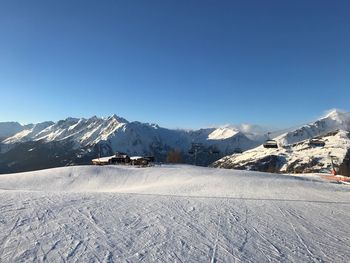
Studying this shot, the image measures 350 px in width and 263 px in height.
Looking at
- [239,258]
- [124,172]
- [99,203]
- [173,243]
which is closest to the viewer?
[239,258]

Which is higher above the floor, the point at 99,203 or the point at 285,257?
the point at 99,203

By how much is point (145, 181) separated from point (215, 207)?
90.5ft

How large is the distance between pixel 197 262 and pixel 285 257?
10.6 ft

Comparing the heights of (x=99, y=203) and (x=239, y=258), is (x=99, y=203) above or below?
above

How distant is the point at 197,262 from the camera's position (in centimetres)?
1178

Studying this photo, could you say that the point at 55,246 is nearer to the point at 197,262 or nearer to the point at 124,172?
the point at 197,262

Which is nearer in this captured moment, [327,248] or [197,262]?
[197,262]

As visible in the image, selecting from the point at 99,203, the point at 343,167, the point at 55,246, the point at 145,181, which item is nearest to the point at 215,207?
the point at 99,203

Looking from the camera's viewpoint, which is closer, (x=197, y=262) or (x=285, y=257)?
(x=197, y=262)

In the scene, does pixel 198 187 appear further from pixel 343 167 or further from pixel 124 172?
pixel 343 167

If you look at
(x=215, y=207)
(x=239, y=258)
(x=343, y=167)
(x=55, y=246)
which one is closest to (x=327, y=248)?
(x=239, y=258)

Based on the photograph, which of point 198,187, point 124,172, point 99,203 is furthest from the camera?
point 124,172

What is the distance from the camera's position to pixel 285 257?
41.4 feet

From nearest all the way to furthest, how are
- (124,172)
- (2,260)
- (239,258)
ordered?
(2,260) < (239,258) < (124,172)
